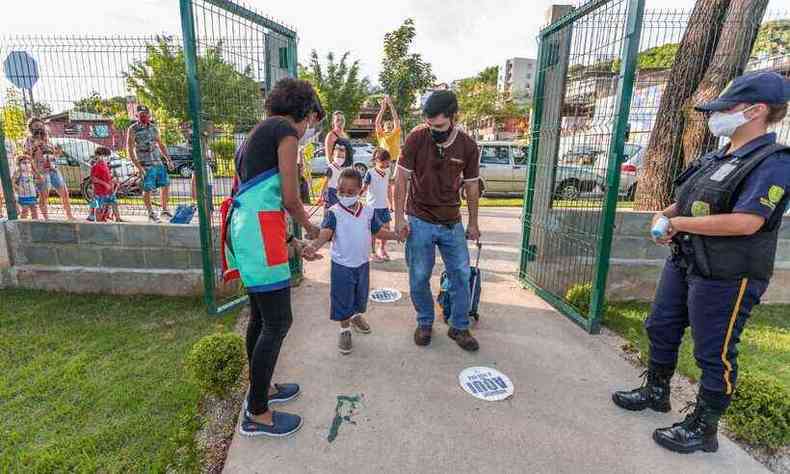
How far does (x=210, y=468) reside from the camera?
221cm

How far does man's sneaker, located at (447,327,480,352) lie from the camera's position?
3359 mm

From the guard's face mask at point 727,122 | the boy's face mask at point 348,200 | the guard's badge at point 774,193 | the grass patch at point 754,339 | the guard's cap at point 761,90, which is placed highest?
the guard's cap at point 761,90

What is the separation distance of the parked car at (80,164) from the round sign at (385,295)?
455 cm

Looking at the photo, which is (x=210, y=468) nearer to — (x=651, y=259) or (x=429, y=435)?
(x=429, y=435)

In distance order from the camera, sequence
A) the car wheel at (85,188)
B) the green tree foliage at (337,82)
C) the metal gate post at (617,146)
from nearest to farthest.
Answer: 1. the metal gate post at (617,146)
2. the car wheel at (85,188)
3. the green tree foliage at (337,82)

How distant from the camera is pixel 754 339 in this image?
3754 millimetres

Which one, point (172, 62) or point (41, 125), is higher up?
point (172, 62)

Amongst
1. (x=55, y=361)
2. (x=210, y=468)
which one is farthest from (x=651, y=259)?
(x=55, y=361)

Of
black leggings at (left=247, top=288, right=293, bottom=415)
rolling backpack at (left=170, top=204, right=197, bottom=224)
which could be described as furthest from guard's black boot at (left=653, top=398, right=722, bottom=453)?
rolling backpack at (left=170, top=204, right=197, bottom=224)

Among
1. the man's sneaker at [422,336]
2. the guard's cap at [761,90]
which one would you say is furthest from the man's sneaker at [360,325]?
the guard's cap at [761,90]

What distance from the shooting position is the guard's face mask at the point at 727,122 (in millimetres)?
2049

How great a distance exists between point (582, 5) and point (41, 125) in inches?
266

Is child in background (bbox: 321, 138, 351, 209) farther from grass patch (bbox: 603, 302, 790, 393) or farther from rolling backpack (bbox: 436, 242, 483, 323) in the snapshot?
grass patch (bbox: 603, 302, 790, 393)

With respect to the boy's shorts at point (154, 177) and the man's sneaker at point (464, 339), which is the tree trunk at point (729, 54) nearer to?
the man's sneaker at point (464, 339)
